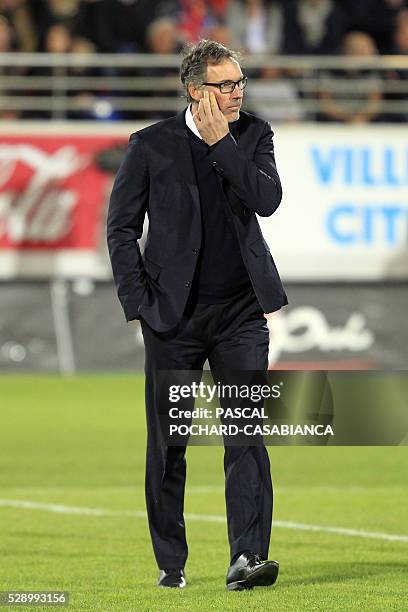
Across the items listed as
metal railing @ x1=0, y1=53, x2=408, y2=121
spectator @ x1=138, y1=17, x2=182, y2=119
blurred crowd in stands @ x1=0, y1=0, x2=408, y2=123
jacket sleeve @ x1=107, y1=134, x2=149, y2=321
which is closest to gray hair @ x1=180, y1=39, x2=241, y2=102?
jacket sleeve @ x1=107, y1=134, x2=149, y2=321

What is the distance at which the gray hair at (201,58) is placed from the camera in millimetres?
6652

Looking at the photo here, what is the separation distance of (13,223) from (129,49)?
9.27 ft

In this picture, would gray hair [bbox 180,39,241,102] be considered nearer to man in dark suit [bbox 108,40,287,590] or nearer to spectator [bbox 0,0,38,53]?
man in dark suit [bbox 108,40,287,590]

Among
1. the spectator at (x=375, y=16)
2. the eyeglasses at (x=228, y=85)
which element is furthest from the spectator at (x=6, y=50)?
the eyeglasses at (x=228, y=85)

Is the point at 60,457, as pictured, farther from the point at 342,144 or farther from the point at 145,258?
the point at 342,144

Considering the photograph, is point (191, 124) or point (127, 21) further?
point (127, 21)

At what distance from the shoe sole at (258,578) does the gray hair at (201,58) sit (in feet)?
6.86

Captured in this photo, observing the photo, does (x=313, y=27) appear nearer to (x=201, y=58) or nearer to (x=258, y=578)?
(x=201, y=58)

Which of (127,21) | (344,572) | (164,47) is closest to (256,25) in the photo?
(164,47)

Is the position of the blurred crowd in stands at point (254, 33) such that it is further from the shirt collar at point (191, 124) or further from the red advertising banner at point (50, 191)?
the shirt collar at point (191, 124)

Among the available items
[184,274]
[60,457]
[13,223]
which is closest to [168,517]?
[184,274]

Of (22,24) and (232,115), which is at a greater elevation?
(232,115)

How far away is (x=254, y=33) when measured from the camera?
68.2ft

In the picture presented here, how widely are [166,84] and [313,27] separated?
214cm
